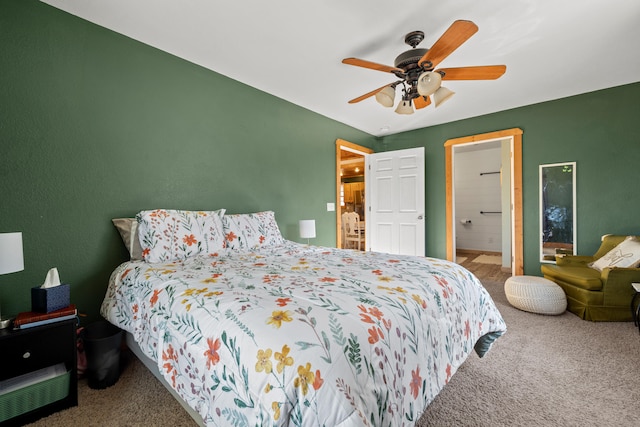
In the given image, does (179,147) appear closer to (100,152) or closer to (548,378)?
(100,152)

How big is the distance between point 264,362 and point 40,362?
1.55 m

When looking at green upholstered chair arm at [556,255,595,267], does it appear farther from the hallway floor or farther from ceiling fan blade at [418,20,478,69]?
ceiling fan blade at [418,20,478,69]

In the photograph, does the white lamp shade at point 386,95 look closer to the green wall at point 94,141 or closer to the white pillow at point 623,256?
the green wall at point 94,141

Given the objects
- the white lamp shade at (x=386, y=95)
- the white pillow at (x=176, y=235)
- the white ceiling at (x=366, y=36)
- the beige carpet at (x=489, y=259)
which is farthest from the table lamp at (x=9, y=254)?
the beige carpet at (x=489, y=259)

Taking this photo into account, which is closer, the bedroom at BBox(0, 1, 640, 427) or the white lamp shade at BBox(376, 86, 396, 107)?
the bedroom at BBox(0, 1, 640, 427)

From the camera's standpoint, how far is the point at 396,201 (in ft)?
16.2

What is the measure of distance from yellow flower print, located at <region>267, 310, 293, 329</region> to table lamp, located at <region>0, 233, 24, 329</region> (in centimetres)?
149

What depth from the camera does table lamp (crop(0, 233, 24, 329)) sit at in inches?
57.2

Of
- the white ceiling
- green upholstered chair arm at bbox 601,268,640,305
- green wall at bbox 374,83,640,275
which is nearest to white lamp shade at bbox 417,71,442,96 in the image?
the white ceiling

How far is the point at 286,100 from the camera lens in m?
3.79

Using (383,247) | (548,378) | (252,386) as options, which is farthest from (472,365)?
(383,247)

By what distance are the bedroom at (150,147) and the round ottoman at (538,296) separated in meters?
1.28

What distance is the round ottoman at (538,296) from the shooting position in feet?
9.55

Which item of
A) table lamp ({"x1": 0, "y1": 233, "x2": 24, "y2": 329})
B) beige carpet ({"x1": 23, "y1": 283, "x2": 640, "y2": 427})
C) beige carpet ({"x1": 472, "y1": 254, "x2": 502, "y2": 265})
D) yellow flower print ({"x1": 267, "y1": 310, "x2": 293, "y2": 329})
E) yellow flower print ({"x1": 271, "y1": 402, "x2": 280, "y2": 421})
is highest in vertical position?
table lamp ({"x1": 0, "y1": 233, "x2": 24, "y2": 329})
